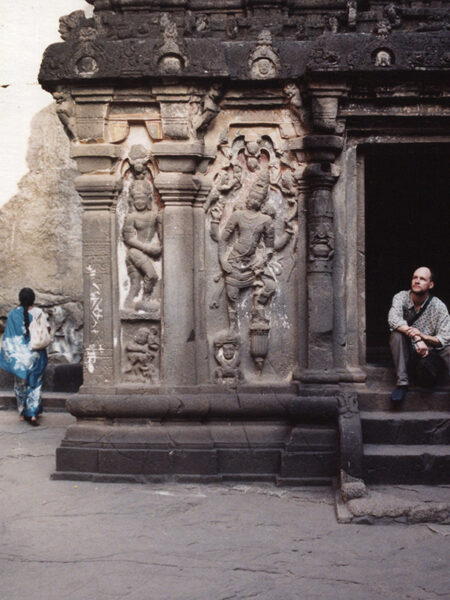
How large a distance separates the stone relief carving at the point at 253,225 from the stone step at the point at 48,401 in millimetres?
3752

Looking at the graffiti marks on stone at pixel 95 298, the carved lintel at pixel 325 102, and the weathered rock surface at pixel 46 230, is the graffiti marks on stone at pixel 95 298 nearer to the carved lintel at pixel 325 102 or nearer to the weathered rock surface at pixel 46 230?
the carved lintel at pixel 325 102

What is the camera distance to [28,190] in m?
11.0

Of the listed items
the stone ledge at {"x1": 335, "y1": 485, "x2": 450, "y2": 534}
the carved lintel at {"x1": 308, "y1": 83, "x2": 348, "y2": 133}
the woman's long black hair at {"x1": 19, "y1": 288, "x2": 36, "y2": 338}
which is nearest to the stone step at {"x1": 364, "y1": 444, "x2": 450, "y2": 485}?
the stone ledge at {"x1": 335, "y1": 485, "x2": 450, "y2": 534}

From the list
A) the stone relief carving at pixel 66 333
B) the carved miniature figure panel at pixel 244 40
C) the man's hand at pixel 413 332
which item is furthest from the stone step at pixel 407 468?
the stone relief carving at pixel 66 333

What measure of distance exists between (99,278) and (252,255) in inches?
53.0

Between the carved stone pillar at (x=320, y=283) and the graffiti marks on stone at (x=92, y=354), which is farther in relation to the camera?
the graffiti marks on stone at (x=92, y=354)

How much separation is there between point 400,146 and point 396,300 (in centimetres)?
137

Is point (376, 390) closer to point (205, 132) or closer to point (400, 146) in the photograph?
point (400, 146)

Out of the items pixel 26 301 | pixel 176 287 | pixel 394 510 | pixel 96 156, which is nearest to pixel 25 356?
pixel 26 301

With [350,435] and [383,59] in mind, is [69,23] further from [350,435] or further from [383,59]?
[350,435]

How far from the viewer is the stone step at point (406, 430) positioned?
6.48 metres

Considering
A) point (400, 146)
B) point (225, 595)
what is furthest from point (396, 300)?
point (225, 595)

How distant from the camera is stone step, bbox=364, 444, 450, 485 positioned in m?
6.12

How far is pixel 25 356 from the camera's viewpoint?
9.24 meters
